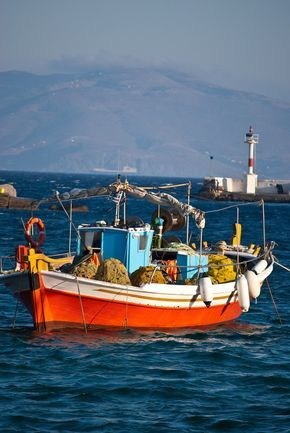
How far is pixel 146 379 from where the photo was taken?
20.3 meters

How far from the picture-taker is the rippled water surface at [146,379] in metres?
17.4

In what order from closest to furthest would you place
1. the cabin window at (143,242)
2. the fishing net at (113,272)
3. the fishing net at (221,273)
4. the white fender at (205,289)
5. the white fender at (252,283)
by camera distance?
the fishing net at (113,272), the white fender at (205,289), the cabin window at (143,242), the white fender at (252,283), the fishing net at (221,273)

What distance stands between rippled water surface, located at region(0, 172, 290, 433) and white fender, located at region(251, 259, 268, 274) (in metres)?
1.55

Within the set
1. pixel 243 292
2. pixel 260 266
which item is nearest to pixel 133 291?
pixel 243 292

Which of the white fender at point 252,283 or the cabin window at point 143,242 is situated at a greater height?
the cabin window at point 143,242

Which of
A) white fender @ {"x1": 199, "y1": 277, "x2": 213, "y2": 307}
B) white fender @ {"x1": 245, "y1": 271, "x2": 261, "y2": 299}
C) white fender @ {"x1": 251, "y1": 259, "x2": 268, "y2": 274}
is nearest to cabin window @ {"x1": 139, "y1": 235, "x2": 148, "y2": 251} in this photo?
white fender @ {"x1": 199, "y1": 277, "x2": 213, "y2": 307}

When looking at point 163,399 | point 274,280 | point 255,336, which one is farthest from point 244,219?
point 163,399

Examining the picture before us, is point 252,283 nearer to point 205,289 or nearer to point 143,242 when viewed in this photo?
point 205,289

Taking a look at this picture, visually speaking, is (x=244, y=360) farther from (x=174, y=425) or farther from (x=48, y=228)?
(x=48, y=228)

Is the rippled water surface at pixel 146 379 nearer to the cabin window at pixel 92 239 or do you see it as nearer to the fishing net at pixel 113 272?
the fishing net at pixel 113 272

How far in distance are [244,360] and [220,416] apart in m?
4.83

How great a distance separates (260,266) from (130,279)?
14.1 ft

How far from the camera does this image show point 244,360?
22.5 metres

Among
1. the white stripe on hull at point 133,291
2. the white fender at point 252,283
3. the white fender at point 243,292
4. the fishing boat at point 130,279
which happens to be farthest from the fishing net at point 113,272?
the white fender at point 252,283
